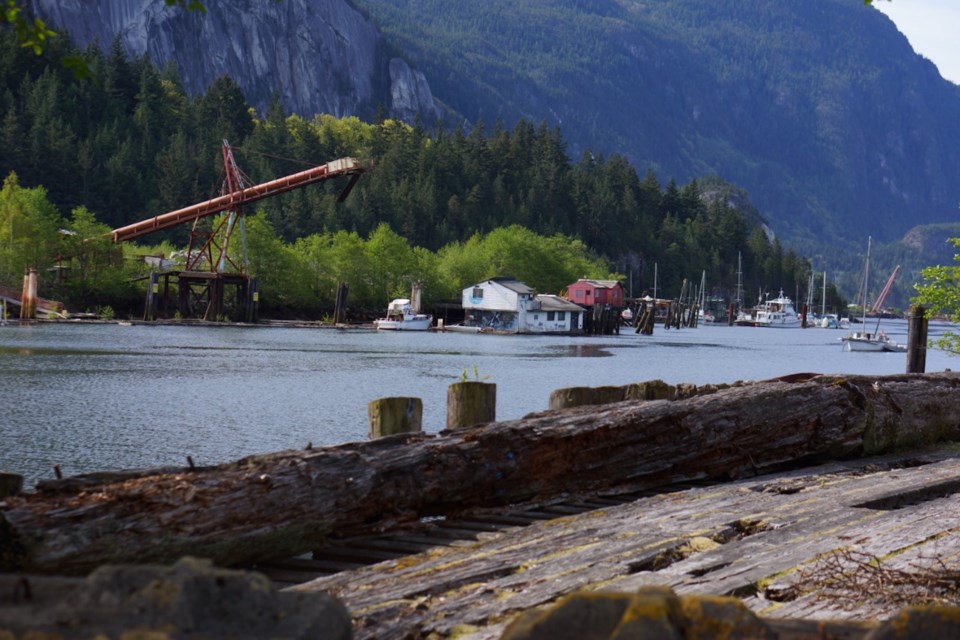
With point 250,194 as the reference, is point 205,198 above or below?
above

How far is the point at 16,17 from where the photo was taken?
6402 mm

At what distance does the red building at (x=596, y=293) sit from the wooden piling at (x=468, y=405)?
127732mm

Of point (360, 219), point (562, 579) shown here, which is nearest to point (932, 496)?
point (562, 579)

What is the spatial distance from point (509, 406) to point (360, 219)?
130399mm

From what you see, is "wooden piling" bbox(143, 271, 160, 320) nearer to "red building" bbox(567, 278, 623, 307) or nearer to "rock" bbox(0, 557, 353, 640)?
"red building" bbox(567, 278, 623, 307)

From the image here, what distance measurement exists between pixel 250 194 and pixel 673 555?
324ft

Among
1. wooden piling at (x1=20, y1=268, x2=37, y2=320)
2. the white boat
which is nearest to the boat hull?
the white boat

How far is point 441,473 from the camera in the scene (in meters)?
10.3

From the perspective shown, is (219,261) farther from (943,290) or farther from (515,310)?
(943,290)

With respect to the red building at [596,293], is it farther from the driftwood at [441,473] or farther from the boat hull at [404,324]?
the driftwood at [441,473]

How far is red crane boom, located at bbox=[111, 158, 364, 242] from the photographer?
9412 centimetres

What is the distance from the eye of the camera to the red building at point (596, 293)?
142 meters

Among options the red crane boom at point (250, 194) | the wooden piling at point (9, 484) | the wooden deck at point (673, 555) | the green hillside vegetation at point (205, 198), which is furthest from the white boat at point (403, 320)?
the wooden piling at point (9, 484)

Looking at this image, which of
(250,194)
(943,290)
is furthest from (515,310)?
(943,290)
